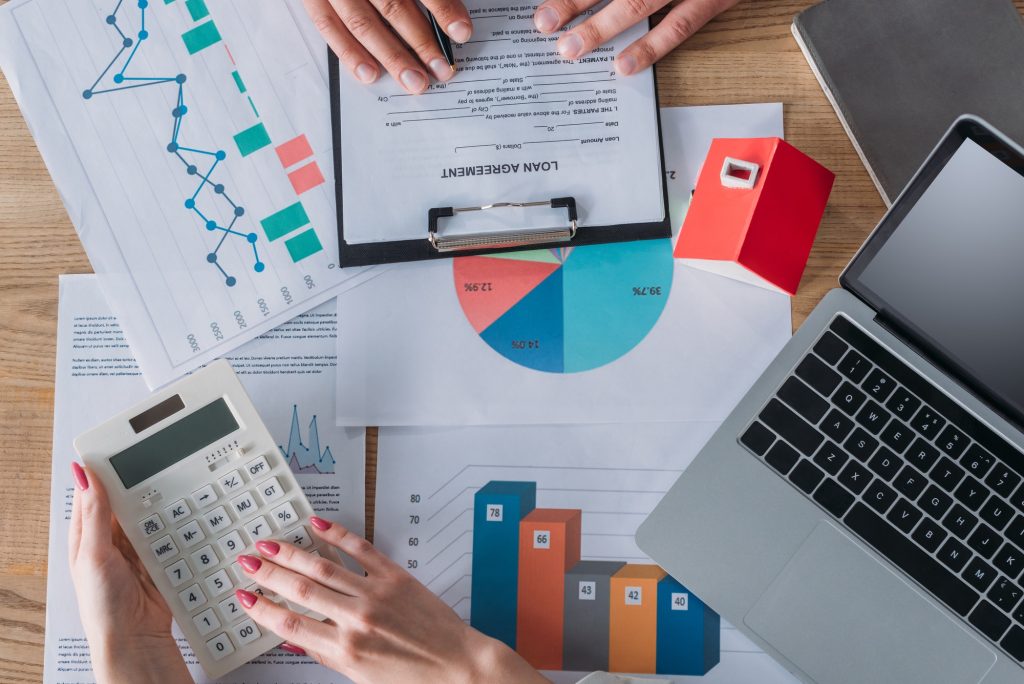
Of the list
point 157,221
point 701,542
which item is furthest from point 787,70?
point 157,221

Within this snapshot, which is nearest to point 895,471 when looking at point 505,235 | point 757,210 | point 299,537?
point 757,210

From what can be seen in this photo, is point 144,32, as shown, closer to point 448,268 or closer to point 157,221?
point 157,221

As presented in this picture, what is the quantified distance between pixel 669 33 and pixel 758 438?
360 mm

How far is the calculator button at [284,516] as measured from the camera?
647 mm

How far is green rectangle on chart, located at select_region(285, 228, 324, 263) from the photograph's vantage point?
0.71 meters

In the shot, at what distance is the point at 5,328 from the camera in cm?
72

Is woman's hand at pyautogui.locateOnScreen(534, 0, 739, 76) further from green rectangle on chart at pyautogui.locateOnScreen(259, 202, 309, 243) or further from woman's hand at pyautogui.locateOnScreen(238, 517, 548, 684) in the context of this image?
woman's hand at pyautogui.locateOnScreen(238, 517, 548, 684)

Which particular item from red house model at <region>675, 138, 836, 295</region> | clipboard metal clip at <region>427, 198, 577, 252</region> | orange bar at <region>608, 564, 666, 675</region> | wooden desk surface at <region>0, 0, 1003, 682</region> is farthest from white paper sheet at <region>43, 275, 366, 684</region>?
red house model at <region>675, 138, 836, 295</region>

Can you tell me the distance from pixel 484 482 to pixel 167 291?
0.33 m

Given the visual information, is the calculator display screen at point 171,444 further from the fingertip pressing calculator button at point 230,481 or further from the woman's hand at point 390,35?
the woman's hand at point 390,35

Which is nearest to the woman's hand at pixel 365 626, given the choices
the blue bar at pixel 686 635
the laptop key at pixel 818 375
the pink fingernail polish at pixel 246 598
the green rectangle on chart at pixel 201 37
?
the pink fingernail polish at pixel 246 598

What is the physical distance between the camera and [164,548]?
636 millimetres

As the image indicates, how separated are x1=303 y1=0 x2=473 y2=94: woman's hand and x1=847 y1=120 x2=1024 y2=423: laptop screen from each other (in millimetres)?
401

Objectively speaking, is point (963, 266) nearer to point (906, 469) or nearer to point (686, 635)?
point (906, 469)
